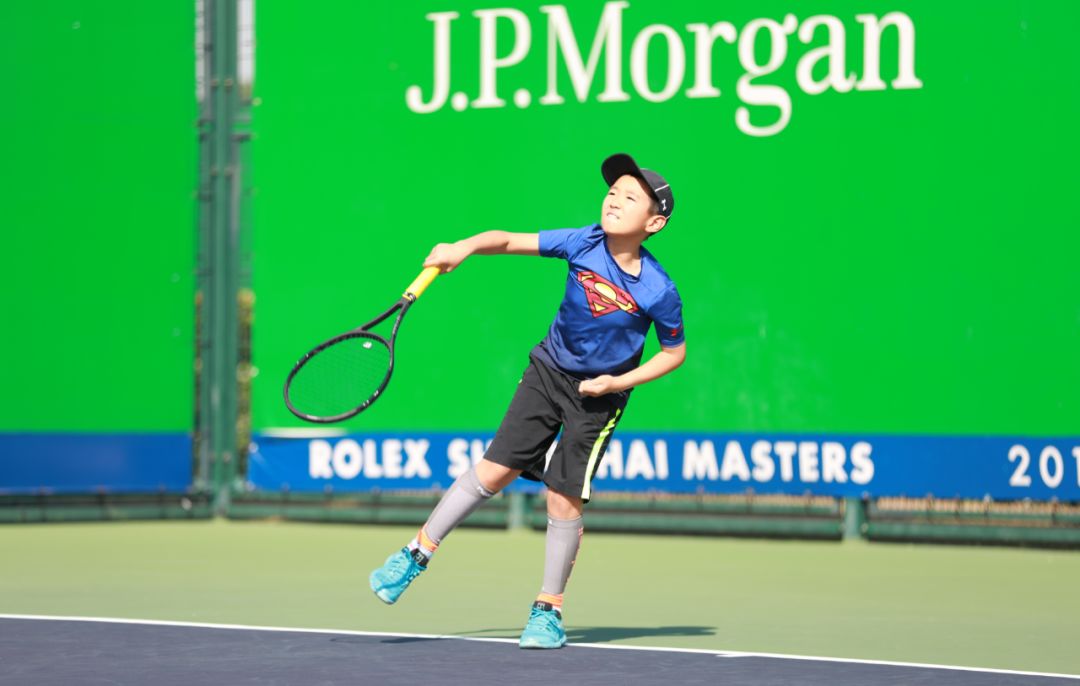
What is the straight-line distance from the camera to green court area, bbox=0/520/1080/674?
6996 mm

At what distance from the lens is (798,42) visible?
1045 cm

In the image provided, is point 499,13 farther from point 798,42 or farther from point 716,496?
point 716,496

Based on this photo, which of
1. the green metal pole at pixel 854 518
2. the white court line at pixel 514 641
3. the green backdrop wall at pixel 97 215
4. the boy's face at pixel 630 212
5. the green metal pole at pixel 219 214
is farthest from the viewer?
the green metal pole at pixel 219 214

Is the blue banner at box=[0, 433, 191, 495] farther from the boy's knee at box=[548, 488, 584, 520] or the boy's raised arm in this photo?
the boy's knee at box=[548, 488, 584, 520]

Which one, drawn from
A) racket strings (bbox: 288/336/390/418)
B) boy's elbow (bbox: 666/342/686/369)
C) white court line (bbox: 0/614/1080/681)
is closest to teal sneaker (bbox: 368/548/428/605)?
white court line (bbox: 0/614/1080/681)

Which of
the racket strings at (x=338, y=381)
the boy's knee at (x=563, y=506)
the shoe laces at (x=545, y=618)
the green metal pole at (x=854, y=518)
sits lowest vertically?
the shoe laces at (x=545, y=618)

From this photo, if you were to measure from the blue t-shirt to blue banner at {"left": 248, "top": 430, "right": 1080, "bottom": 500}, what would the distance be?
3937mm

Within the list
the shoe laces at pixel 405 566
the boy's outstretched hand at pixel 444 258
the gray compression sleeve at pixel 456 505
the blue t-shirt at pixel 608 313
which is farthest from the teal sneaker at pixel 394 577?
the boy's outstretched hand at pixel 444 258

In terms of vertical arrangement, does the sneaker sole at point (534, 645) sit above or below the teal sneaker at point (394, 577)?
below

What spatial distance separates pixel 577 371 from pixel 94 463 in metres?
5.49

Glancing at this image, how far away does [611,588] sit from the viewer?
8531 mm

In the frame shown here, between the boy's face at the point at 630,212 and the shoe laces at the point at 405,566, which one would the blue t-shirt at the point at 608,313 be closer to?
the boy's face at the point at 630,212

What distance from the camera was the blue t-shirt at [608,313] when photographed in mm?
6543

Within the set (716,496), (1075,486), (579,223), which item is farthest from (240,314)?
(1075,486)
